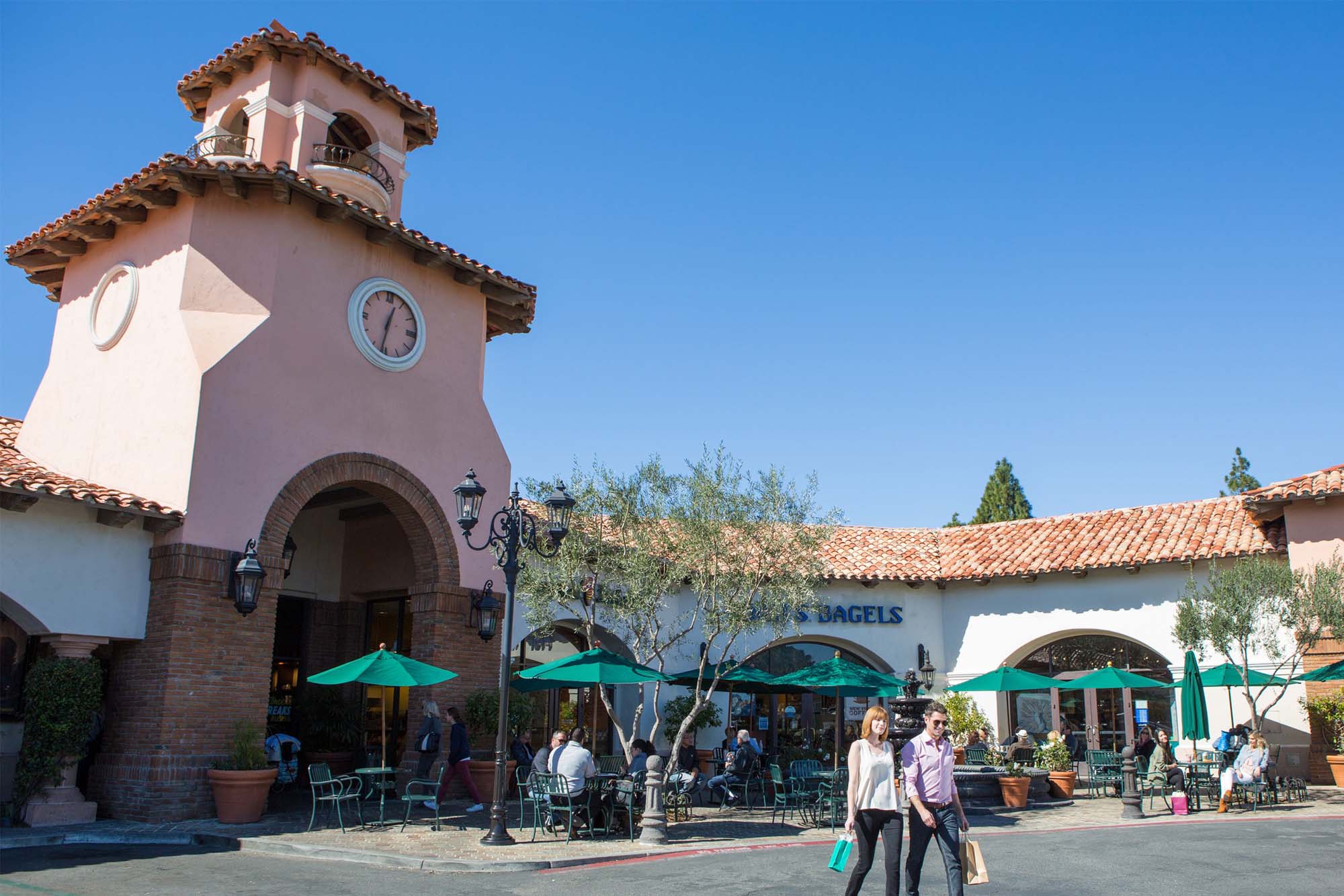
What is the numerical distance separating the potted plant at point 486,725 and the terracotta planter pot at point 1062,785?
9704 millimetres

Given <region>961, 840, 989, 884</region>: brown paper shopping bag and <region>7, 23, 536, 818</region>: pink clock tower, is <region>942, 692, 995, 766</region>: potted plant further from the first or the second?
<region>961, 840, 989, 884</region>: brown paper shopping bag

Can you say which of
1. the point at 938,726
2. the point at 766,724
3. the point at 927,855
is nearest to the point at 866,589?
the point at 766,724

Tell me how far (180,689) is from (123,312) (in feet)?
20.3

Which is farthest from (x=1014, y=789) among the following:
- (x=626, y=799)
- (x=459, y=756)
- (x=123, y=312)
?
(x=123, y=312)

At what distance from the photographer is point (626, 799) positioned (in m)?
13.4

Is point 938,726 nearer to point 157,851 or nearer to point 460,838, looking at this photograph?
point 460,838

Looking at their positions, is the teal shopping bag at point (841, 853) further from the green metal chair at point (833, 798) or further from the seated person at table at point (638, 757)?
the green metal chair at point (833, 798)

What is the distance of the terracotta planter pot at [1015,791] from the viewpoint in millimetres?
17453

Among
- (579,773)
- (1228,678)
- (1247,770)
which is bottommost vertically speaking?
(1247,770)

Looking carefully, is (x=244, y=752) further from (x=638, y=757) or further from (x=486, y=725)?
(x=638, y=757)

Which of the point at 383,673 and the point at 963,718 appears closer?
the point at 383,673

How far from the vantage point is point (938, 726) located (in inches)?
314

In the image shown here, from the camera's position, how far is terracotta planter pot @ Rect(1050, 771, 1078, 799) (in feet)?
62.3

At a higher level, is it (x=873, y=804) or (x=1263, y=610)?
(x=1263, y=610)
